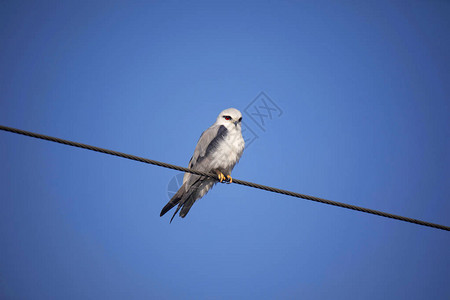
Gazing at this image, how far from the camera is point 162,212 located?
4516mm

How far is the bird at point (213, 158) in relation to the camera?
486 centimetres

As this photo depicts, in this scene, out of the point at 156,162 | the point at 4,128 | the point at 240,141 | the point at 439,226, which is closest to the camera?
the point at 4,128

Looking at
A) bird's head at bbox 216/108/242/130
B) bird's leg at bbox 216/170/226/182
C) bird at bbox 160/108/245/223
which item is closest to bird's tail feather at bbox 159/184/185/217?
bird at bbox 160/108/245/223

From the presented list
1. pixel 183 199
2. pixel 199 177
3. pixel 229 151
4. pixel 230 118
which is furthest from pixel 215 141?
pixel 183 199

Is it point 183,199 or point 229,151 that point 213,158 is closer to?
point 229,151

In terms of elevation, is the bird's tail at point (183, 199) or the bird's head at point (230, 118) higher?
the bird's head at point (230, 118)

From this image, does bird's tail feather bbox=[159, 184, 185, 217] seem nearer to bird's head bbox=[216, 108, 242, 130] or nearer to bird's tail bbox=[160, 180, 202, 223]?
bird's tail bbox=[160, 180, 202, 223]

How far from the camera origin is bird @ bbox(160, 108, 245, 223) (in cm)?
486

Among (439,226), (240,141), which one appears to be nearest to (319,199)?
(439,226)

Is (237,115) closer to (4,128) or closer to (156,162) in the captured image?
(156,162)

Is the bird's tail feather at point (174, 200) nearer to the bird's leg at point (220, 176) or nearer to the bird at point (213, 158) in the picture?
the bird at point (213, 158)

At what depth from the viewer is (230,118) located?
18.0ft

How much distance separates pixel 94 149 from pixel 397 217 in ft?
9.52

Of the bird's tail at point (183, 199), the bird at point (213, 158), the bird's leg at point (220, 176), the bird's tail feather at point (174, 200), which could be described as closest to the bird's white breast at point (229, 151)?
the bird at point (213, 158)
